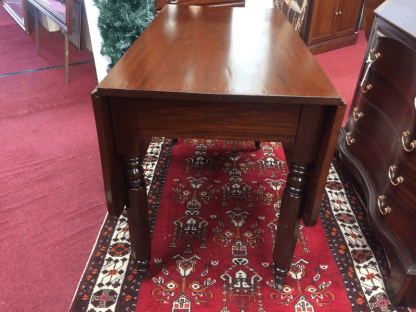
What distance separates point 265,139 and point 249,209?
2.68ft

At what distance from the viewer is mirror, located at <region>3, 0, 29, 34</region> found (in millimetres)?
4719

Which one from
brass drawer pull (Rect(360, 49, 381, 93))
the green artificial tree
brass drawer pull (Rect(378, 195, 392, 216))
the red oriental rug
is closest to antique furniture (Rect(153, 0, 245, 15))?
the green artificial tree

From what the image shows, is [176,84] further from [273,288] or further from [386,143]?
[386,143]

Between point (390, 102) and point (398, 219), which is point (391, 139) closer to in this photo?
point (390, 102)

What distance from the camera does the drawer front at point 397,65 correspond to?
4.54 feet

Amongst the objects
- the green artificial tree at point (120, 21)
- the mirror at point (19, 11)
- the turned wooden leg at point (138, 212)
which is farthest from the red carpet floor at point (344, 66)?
the mirror at point (19, 11)

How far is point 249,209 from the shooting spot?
186 cm

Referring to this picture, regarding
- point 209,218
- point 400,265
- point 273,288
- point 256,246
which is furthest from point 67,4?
point 400,265

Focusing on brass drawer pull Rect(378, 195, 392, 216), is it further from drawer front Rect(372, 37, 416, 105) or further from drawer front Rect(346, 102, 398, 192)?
drawer front Rect(372, 37, 416, 105)

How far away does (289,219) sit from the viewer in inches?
49.8

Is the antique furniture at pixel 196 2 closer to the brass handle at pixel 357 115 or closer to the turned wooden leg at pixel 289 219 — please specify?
the brass handle at pixel 357 115

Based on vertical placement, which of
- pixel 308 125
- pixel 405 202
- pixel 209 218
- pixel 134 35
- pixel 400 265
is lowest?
pixel 209 218

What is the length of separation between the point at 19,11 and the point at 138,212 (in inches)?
198

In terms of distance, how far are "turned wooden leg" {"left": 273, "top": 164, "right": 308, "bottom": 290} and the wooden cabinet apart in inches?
126
